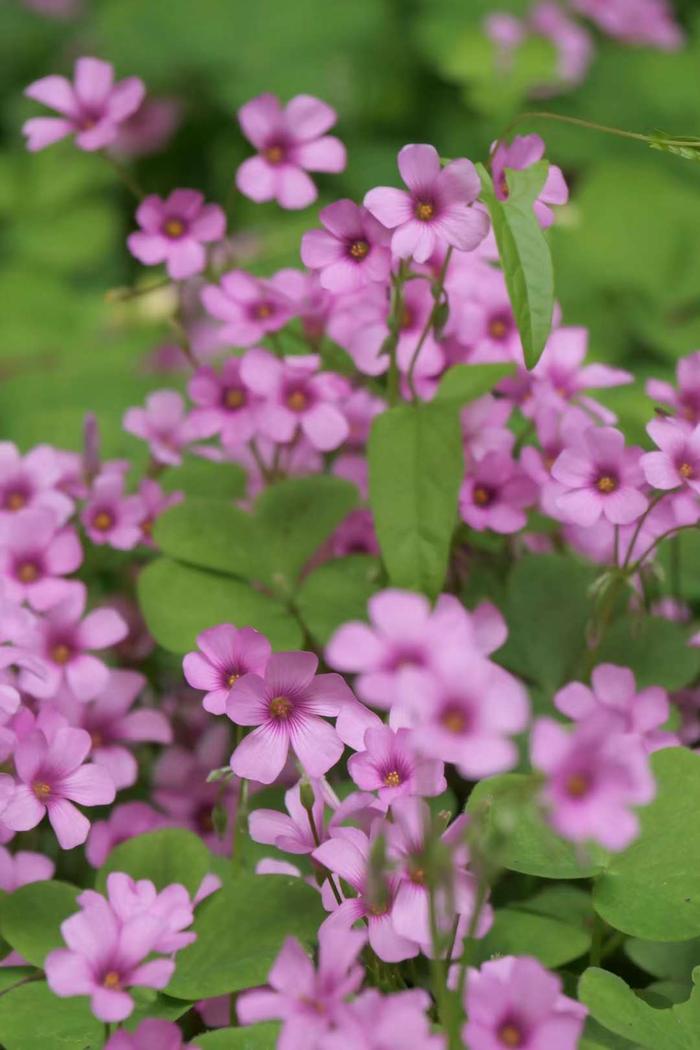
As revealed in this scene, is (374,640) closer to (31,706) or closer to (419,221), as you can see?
(419,221)

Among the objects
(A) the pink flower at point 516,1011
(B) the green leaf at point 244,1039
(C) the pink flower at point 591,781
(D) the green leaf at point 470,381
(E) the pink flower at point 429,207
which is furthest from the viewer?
(D) the green leaf at point 470,381

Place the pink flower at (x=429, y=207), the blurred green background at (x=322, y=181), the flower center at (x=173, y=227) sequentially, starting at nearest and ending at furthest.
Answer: the pink flower at (x=429, y=207)
the flower center at (x=173, y=227)
the blurred green background at (x=322, y=181)

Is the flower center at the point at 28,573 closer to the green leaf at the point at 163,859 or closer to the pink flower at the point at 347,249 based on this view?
the green leaf at the point at 163,859

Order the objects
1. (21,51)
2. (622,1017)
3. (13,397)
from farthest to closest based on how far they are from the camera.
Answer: (21,51), (13,397), (622,1017)

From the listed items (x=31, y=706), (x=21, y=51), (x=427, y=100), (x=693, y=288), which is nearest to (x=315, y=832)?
(x=31, y=706)

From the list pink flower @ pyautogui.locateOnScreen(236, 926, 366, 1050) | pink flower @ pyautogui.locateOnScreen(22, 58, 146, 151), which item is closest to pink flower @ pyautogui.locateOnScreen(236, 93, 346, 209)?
pink flower @ pyautogui.locateOnScreen(22, 58, 146, 151)

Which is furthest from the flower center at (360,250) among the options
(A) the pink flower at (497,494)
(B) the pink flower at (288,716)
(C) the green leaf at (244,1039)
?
(C) the green leaf at (244,1039)

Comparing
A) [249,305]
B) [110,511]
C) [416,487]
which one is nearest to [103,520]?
[110,511]
